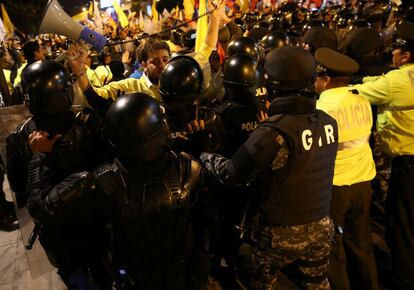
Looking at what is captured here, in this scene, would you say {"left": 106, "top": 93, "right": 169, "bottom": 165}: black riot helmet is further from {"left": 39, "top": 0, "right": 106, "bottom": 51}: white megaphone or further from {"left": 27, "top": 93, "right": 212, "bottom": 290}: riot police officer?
{"left": 39, "top": 0, "right": 106, "bottom": 51}: white megaphone

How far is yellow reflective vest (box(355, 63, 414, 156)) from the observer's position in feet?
10.9

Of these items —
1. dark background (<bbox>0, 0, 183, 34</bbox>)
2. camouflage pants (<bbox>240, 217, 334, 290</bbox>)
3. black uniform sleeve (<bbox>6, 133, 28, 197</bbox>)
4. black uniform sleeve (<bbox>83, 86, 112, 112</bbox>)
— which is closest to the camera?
camouflage pants (<bbox>240, 217, 334, 290</bbox>)

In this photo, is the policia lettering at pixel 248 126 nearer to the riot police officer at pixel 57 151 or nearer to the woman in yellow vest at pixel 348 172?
the woman in yellow vest at pixel 348 172

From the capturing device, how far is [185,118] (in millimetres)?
3164

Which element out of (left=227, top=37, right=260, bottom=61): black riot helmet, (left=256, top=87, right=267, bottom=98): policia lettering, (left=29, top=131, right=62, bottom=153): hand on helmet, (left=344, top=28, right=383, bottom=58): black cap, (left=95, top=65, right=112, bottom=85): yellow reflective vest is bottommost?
(left=95, top=65, right=112, bottom=85): yellow reflective vest

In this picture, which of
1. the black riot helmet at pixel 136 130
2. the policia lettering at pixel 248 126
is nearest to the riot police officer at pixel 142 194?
the black riot helmet at pixel 136 130

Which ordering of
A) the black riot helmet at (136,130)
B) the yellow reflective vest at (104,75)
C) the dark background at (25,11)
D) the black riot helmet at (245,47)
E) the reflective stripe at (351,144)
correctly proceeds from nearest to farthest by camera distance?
the black riot helmet at (136,130) → the reflective stripe at (351,144) → the black riot helmet at (245,47) → the yellow reflective vest at (104,75) → the dark background at (25,11)

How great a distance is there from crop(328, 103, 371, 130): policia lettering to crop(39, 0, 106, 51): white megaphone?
2.38 metres

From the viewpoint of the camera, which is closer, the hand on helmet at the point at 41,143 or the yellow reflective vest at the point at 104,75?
the hand on helmet at the point at 41,143

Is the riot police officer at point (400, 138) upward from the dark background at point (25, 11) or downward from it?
upward

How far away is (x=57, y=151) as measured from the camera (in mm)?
2396

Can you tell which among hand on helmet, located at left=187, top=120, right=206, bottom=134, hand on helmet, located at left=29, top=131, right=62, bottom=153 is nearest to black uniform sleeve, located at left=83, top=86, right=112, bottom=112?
hand on helmet, located at left=187, top=120, right=206, bottom=134

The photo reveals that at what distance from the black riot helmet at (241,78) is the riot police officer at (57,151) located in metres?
1.42

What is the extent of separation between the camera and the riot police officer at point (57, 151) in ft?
7.65
